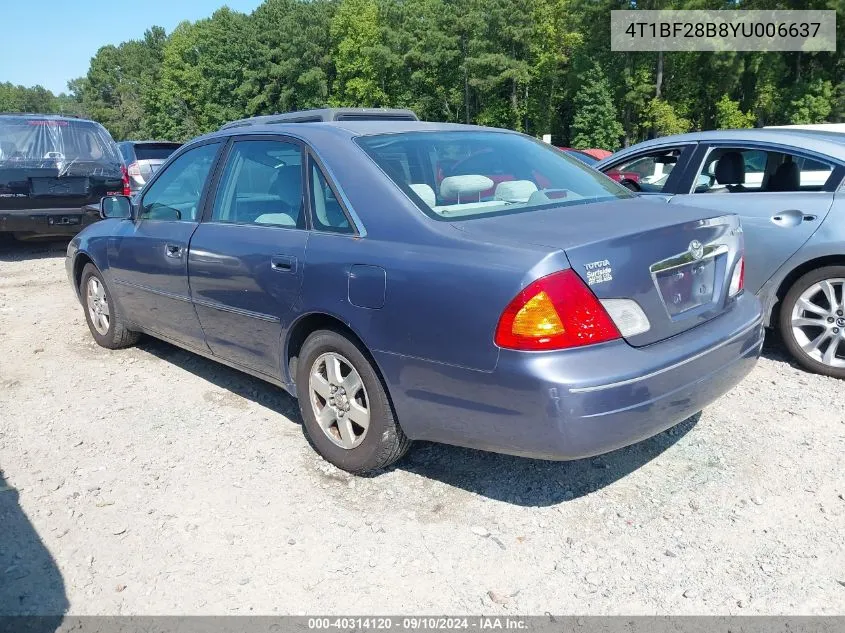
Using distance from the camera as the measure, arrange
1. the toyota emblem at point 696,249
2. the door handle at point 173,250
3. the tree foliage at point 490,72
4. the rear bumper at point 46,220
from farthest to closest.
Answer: the tree foliage at point 490,72
the rear bumper at point 46,220
the door handle at point 173,250
the toyota emblem at point 696,249

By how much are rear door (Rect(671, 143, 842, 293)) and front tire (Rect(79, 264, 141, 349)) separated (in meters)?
4.20

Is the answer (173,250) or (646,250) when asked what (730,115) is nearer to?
(173,250)

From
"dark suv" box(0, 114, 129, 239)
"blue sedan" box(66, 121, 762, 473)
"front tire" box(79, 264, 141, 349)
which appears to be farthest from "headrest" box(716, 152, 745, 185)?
"dark suv" box(0, 114, 129, 239)

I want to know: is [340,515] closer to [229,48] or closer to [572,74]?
[572,74]

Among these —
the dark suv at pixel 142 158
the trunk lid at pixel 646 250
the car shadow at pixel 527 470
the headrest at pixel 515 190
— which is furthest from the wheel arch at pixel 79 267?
the dark suv at pixel 142 158

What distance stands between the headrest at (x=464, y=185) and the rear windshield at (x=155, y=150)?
10.5 metres

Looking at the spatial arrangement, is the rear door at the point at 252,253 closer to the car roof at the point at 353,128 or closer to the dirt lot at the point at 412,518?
the car roof at the point at 353,128

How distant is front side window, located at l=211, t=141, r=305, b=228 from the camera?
3553 mm

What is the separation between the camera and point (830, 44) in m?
37.2

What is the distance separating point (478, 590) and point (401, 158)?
1933mm

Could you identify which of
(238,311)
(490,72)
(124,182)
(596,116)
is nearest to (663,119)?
(596,116)

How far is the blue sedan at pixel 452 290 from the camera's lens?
256 centimetres

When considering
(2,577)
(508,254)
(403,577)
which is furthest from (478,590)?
(2,577)

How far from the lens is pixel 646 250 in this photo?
273 centimetres
